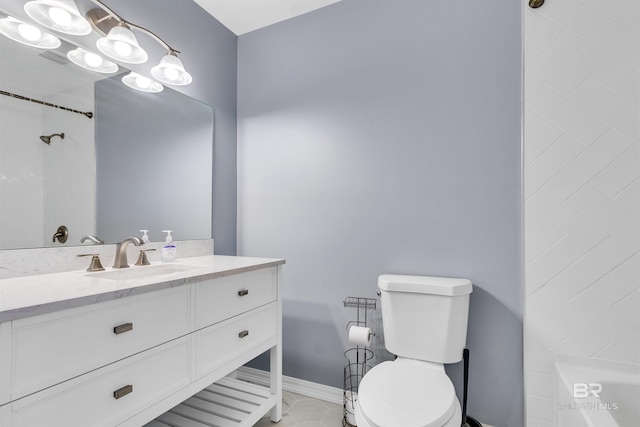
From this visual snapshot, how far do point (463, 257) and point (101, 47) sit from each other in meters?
2.01

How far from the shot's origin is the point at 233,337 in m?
1.45

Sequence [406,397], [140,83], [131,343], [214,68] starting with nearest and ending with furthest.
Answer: [131,343]
[406,397]
[140,83]
[214,68]

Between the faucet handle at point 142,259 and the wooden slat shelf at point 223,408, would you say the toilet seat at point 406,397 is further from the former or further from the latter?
the faucet handle at point 142,259

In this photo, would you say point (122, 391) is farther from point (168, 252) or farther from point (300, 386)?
point (300, 386)

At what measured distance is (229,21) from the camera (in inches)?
86.7

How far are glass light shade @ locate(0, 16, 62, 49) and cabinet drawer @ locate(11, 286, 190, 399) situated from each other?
1148mm

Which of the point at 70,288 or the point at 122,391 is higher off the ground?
the point at 70,288

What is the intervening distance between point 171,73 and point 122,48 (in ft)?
0.87

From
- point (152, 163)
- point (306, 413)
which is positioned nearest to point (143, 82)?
point (152, 163)

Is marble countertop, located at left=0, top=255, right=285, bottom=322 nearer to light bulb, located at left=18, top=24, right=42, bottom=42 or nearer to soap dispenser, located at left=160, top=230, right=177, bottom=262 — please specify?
soap dispenser, located at left=160, top=230, right=177, bottom=262

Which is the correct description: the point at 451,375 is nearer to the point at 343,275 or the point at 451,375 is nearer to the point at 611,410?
the point at 611,410

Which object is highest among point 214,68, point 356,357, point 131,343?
point 214,68

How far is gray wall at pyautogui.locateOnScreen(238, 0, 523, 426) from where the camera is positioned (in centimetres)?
162

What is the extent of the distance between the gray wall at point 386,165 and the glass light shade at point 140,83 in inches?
24.7
